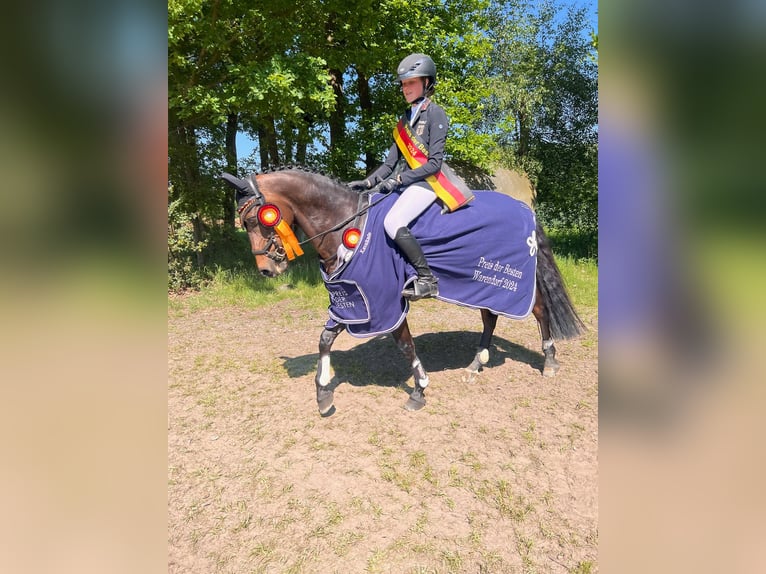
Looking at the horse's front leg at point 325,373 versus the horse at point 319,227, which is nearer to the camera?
the horse at point 319,227

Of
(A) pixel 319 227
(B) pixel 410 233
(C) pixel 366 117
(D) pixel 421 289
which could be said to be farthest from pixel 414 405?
(C) pixel 366 117

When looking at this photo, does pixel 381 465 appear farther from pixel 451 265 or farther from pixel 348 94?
pixel 348 94

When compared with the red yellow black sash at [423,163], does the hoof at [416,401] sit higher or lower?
lower

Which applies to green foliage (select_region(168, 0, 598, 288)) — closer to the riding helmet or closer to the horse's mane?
the riding helmet

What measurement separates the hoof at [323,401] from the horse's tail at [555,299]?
253 cm

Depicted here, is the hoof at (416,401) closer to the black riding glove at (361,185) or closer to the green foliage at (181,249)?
the black riding glove at (361,185)

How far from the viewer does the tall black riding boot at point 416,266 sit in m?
3.57

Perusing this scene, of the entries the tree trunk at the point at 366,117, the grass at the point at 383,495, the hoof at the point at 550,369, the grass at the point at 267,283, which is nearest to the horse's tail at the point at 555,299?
the hoof at the point at 550,369

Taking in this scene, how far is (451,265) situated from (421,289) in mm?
440
